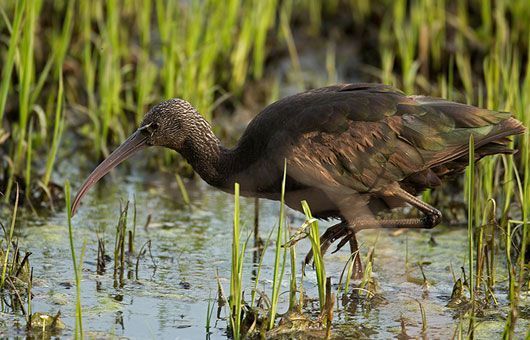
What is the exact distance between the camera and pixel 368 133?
599 cm

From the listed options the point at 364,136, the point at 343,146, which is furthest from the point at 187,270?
the point at 364,136

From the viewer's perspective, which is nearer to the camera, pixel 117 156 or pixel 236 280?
pixel 236 280

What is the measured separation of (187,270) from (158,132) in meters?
0.78

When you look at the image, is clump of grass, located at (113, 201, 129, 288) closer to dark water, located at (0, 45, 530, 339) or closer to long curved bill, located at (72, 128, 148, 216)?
dark water, located at (0, 45, 530, 339)

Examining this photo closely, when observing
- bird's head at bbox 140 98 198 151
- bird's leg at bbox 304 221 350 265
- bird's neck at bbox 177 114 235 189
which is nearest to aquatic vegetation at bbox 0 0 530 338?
bird's leg at bbox 304 221 350 265

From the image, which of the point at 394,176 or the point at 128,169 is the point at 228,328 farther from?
the point at 128,169

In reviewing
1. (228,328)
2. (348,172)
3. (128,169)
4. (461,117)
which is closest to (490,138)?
(461,117)

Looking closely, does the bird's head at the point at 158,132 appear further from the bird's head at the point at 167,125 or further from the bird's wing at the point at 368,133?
the bird's wing at the point at 368,133

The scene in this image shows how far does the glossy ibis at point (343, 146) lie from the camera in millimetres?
5914

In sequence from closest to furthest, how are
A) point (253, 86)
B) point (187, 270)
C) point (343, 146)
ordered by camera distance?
point (343, 146)
point (187, 270)
point (253, 86)

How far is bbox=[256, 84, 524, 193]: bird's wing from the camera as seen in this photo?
5.89 m

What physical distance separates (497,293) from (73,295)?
7.15 ft

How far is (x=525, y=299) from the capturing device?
5.80m

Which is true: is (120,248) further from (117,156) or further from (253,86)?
(253,86)
